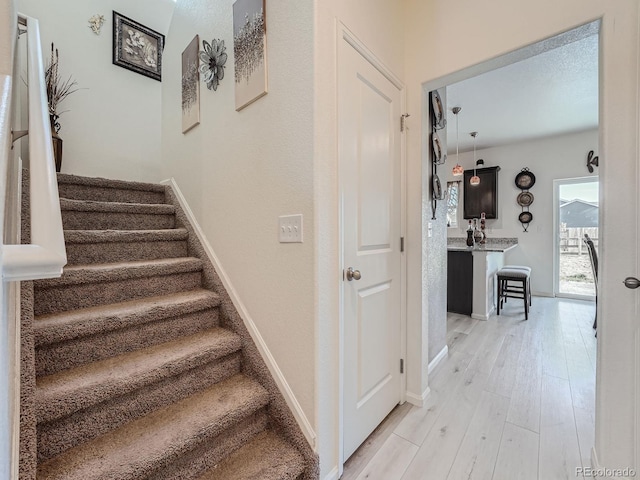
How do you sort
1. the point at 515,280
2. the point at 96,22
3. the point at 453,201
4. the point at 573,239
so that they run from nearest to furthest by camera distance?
1. the point at 96,22
2. the point at 515,280
3. the point at 573,239
4. the point at 453,201

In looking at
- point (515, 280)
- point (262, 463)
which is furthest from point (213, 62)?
point (515, 280)

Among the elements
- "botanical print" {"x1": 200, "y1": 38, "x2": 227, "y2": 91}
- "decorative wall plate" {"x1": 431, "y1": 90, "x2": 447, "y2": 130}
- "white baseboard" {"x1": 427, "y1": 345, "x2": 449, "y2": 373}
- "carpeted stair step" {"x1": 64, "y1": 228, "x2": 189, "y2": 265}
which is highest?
"botanical print" {"x1": 200, "y1": 38, "x2": 227, "y2": 91}

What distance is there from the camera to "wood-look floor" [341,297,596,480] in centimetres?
140

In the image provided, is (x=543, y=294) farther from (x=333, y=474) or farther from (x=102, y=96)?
(x=102, y=96)

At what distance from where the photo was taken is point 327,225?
1300mm

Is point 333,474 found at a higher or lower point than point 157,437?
lower

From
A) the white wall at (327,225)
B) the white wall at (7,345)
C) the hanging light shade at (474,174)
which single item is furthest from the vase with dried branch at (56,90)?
the hanging light shade at (474,174)

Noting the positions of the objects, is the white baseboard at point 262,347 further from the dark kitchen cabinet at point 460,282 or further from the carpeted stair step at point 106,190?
the dark kitchen cabinet at point 460,282

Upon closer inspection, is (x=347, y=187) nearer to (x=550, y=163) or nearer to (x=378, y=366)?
(x=378, y=366)

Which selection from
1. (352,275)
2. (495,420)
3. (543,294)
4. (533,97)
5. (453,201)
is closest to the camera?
(352,275)

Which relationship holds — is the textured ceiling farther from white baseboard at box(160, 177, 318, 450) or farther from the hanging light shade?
white baseboard at box(160, 177, 318, 450)

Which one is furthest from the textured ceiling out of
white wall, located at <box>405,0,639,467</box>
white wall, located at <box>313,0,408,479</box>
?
white wall, located at <box>313,0,408,479</box>

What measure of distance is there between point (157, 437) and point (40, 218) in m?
0.93

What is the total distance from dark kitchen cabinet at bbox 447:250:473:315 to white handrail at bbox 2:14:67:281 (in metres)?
3.95
